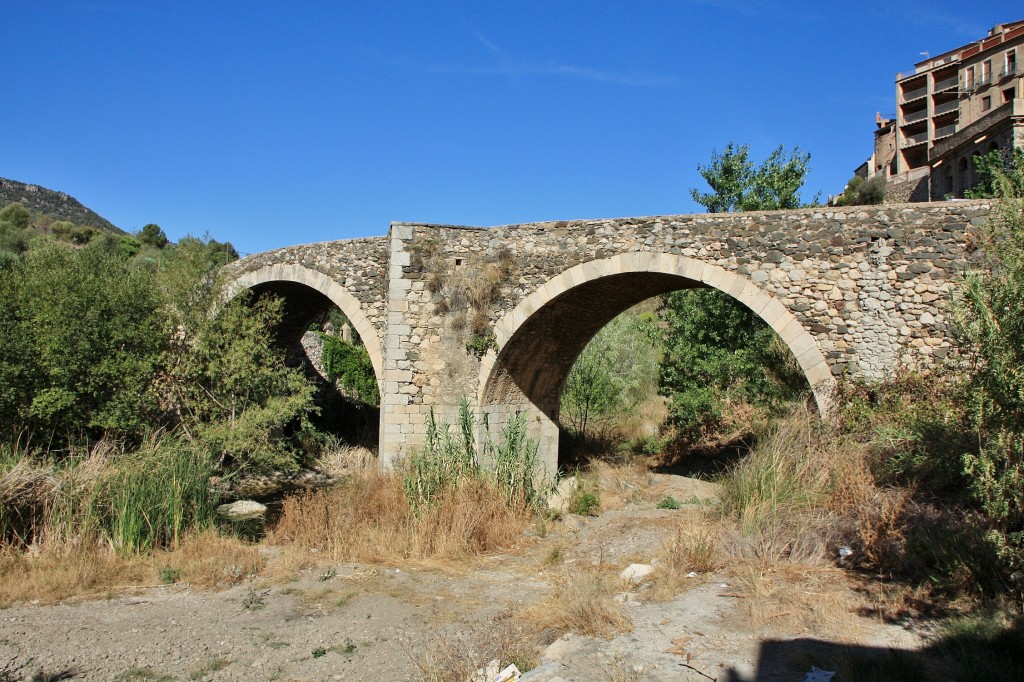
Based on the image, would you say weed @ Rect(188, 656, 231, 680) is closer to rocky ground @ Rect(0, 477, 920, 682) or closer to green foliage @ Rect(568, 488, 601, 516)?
rocky ground @ Rect(0, 477, 920, 682)

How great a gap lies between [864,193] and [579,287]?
3312cm

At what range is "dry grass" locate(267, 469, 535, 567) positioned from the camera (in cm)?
873

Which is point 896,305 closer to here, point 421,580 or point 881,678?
point 881,678

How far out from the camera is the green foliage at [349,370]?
20500 millimetres

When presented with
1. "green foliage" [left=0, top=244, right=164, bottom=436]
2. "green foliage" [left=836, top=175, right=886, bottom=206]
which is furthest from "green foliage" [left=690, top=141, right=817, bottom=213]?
"green foliage" [left=836, top=175, right=886, bottom=206]

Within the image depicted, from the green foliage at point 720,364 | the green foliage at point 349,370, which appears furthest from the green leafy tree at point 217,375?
the green foliage at point 349,370

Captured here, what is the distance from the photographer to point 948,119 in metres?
39.5

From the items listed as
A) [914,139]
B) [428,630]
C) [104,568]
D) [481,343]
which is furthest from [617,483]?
[914,139]

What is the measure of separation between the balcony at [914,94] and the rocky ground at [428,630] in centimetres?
4304

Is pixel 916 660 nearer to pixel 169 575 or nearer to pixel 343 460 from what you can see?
pixel 169 575

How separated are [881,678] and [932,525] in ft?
7.62

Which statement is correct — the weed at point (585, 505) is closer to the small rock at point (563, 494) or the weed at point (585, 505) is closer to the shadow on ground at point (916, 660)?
the small rock at point (563, 494)

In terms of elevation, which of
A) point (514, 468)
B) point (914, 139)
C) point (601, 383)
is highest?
point (914, 139)

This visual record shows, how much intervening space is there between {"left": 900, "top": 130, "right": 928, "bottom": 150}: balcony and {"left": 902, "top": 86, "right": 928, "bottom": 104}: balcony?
6.82ft
